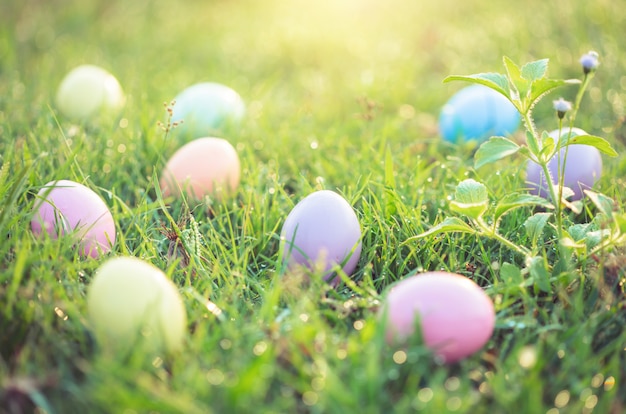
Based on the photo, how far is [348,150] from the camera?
233 centimetres

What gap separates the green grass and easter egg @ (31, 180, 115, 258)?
4cm

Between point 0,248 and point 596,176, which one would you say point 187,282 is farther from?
point 596,176

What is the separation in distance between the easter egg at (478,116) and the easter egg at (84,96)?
4.31 ft

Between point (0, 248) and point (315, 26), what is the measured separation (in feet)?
9.63

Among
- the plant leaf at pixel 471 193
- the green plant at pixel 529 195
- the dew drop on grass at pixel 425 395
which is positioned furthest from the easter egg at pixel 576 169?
the dew drop on grass at pixel 425 395

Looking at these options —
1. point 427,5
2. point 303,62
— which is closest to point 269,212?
point 303,62

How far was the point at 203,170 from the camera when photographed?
186 centimetres

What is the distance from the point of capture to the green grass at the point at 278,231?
1.13m

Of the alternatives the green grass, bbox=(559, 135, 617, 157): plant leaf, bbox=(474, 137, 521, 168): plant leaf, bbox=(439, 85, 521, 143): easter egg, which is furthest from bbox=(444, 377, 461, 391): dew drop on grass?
bbox=(439, 85, 521, 143): easter egg

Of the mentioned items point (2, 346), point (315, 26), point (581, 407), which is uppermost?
point (315, 26)

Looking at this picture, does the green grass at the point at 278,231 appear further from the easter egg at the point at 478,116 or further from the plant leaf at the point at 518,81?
the plant leaf at the point at 518,81

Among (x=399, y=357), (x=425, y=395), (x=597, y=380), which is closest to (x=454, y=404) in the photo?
(x=425, y=395)

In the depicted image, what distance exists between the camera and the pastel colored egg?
1.86 m

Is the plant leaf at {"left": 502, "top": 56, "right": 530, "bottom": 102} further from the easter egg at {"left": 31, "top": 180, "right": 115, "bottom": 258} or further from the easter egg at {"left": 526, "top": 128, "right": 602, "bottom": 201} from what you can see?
the easter egg at {"left": 31, "top": 180, "right": 115, "bottom": 258}
